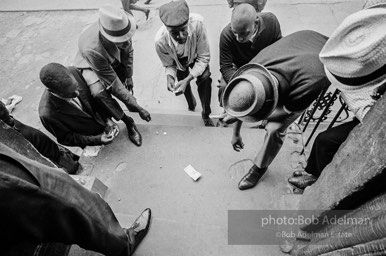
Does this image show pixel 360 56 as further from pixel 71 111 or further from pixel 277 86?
pixel 71 111

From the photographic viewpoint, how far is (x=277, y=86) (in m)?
2.53

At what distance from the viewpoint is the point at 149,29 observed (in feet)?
22.1

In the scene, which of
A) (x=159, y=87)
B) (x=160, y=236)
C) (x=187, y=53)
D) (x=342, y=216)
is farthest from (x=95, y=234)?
(x=159, y=87)

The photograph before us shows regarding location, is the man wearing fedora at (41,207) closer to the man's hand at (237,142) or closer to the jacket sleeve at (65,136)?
the jacket sleeve at (65,136)

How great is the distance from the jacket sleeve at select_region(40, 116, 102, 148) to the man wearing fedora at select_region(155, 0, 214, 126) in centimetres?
132

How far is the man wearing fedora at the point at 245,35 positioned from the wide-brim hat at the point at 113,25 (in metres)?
1.27

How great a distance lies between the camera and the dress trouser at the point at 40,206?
3.76ft

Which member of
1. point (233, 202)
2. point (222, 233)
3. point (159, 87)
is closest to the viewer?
point (222, 233)

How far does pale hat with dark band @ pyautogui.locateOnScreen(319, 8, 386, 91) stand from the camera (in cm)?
167

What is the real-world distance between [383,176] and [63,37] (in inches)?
311

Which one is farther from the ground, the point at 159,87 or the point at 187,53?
the point at 187,53

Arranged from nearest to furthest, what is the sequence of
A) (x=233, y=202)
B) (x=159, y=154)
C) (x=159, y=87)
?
1. (x=233, y=202)
2. (x=159, y=154)
3. (x=159, y=87)

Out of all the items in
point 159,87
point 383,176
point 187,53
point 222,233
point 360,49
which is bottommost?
point 159,87

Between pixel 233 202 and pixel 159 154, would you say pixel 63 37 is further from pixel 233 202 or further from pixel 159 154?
pixel 233 202
